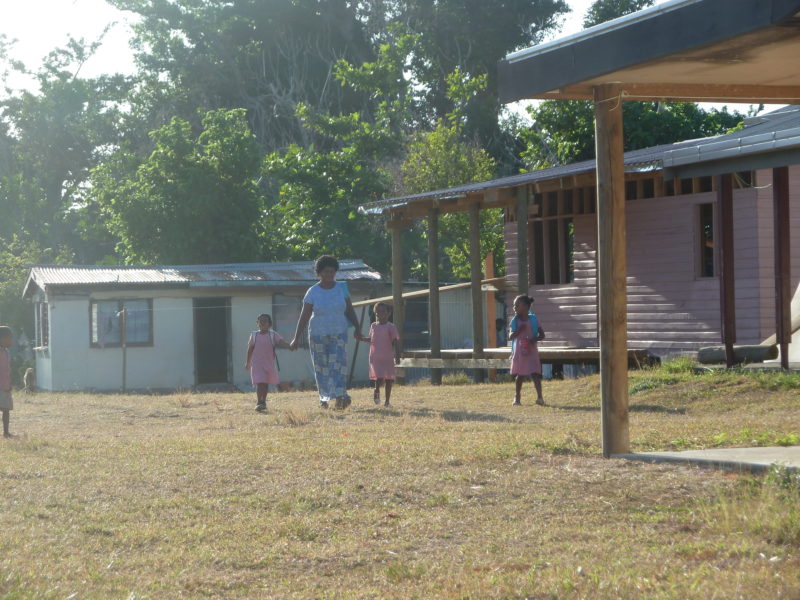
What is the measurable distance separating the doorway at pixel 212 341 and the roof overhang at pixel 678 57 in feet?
66.4

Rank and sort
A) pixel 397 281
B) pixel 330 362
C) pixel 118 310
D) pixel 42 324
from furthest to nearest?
pixel 42 324 → pixel 118 310 → pixel 397 281 → pixel 330 362

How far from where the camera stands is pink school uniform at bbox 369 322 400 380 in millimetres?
15711

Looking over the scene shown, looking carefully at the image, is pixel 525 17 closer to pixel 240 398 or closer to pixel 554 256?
pixel 554 256

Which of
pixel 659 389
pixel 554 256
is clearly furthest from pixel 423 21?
pixel 659 389

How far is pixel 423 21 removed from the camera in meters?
44.3

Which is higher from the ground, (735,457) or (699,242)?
(699,242)

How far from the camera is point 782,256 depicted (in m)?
14.8

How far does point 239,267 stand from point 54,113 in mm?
23254

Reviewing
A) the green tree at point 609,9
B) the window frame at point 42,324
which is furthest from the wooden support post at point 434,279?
the green tree at point 609,9

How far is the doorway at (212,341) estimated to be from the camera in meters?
28.5

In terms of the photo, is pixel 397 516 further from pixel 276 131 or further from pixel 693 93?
pixel 276 131

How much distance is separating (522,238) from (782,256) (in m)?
5.03

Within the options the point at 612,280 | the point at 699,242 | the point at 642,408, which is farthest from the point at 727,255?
the point at 612,280

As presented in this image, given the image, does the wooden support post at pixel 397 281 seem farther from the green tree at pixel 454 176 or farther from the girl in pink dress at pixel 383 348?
the green tree at pixel 454 176
